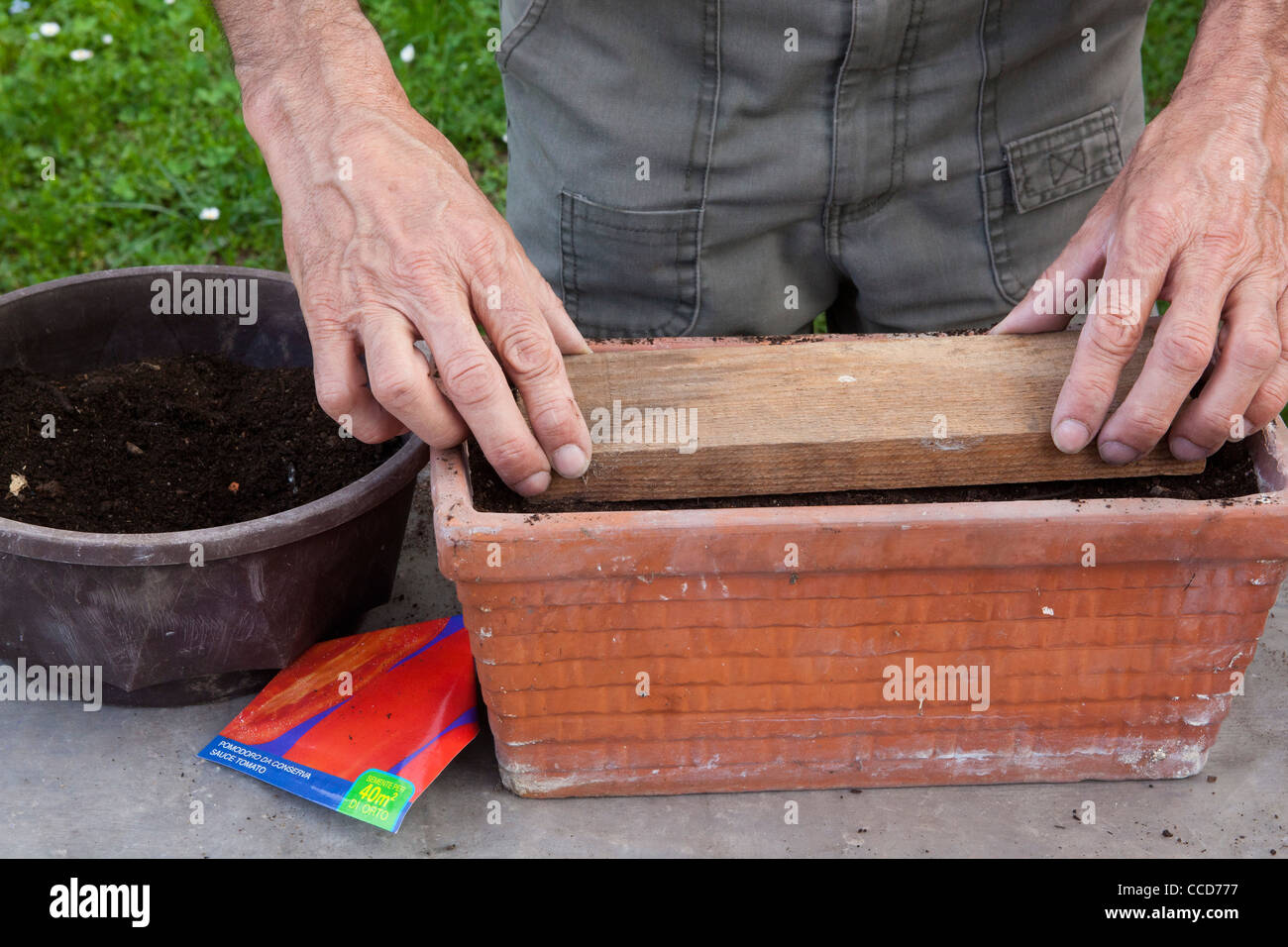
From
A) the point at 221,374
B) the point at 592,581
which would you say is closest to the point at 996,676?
the point at 592,581

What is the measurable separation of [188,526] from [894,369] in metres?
0.93

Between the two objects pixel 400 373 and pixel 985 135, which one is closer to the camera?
pixel 400 373

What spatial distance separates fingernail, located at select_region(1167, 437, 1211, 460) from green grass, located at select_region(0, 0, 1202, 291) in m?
2.40

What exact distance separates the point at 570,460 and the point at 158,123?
2751 millimetres

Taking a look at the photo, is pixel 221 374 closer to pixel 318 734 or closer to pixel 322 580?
pixel 322 580

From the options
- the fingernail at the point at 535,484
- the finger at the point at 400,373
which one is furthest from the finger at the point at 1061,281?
the finger at the point at 400,373

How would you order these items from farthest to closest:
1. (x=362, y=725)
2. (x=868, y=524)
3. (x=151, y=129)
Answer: (x=151, y=129), (x=362, y=725), (x=868, y=524)

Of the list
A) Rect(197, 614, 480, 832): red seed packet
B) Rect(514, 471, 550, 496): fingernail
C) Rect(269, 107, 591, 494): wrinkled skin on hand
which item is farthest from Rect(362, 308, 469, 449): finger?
Rect(197, 614, 480, 832): red seed packet

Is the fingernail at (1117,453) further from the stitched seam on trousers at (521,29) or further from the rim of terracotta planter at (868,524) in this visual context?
the stitched seam on trousers at (521,29)

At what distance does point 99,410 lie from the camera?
172 cm

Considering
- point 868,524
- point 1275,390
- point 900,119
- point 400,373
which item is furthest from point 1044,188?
point 400,373

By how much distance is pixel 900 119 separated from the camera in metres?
1.78

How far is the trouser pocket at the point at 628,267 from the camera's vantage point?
1.88 meters

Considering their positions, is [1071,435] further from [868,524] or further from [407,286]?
[407,286]
